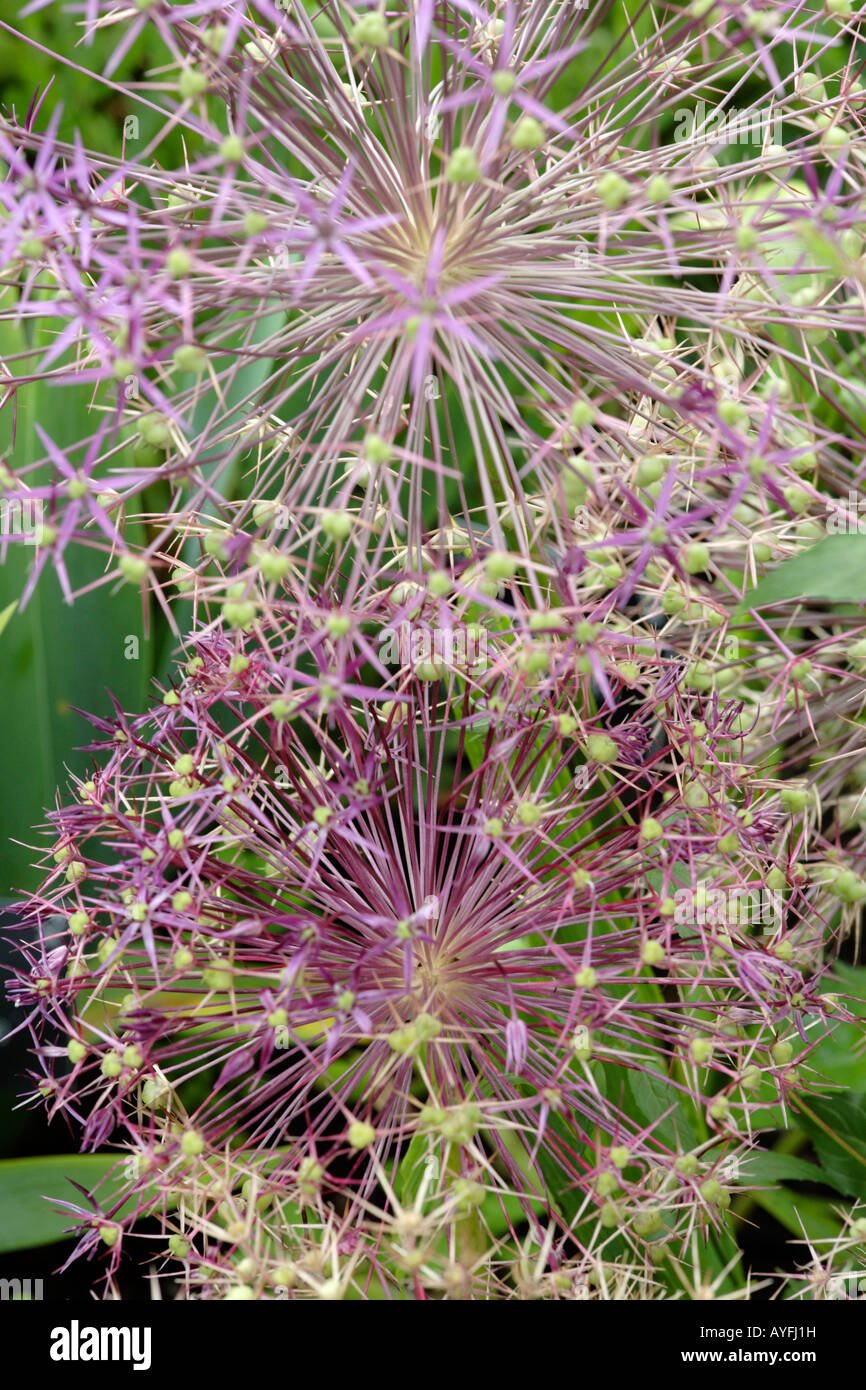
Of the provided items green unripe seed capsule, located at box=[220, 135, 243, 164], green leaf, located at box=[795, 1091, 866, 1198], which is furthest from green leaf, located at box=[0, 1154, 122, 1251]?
green unripe seed capsule, located at box=[220, 135, 243, 164]

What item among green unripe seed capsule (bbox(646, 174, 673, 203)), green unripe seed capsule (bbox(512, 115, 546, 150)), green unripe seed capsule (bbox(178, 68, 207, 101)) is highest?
green unripe seed capsule (bbox(178, 68, 207, 101))

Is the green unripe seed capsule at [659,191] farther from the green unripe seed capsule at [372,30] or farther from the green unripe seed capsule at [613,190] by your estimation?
the green unripe seed capsule at [372,30]

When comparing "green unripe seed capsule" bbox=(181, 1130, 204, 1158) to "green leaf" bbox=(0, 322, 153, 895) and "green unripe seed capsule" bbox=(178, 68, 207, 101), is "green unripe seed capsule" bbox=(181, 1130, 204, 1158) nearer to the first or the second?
"green leaf" bbox=(0, 322, 153, 895)

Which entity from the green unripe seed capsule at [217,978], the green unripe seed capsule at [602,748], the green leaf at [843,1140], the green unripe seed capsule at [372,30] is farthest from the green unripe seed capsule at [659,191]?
the green leaf at [843,1140]

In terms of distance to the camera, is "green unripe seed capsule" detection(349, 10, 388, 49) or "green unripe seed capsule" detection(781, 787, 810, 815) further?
"green unripe seed capsule" detection(781, 787, 810, 815)

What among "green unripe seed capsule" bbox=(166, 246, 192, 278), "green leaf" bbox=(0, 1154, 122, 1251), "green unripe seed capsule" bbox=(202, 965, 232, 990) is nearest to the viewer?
"green unripe seed capsule" bbox=(166, 246, 192, 278)

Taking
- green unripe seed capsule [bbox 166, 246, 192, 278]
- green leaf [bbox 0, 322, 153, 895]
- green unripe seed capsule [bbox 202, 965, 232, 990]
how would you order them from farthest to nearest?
green leaf [bbox 0, 322, 153, 895], green unripe seed capsule [bbox 202, 965, 232, 990], green unripe seed capsule [bbox 166, 246, 192, 278]
